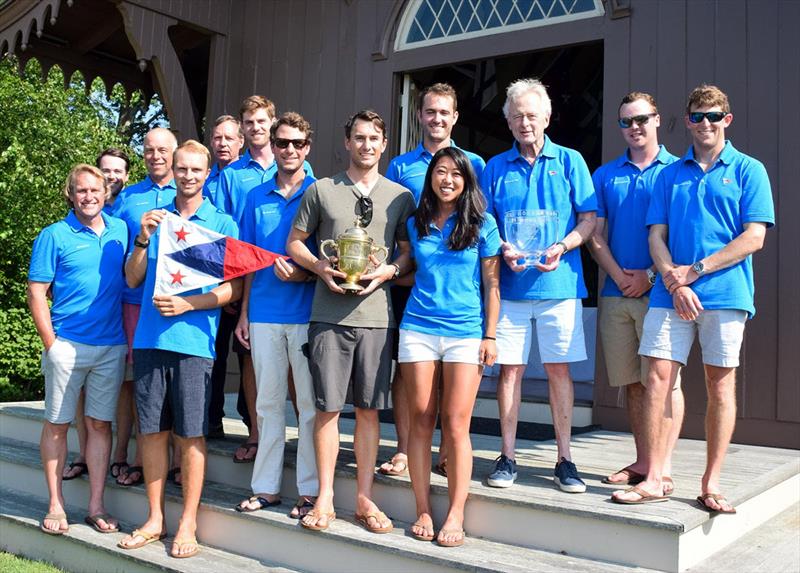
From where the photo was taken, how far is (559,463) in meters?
3.37

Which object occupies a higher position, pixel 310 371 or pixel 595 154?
pixel 595 154

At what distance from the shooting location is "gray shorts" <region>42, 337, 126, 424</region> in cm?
378

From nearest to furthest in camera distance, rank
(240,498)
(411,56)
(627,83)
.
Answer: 1. (240,498)
2. (627,83)
3. (411,56)

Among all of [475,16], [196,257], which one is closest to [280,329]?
[196,257]

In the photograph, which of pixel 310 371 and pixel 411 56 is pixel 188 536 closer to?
pixel 310 371

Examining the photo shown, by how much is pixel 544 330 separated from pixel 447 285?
0.54 metres

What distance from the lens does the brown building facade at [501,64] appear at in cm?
479

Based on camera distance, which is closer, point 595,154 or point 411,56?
point 411,56

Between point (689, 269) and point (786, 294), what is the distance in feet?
6.72

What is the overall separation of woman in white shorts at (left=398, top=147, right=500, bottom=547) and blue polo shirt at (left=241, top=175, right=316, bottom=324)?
56 cm

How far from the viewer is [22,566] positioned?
3945 millimetres

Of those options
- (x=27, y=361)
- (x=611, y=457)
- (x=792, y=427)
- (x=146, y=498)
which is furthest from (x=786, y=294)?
(x=27, y=361)

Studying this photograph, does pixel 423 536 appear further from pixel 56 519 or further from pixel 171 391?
pixel 56 519

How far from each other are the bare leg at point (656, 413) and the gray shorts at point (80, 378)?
2608 millimetres
